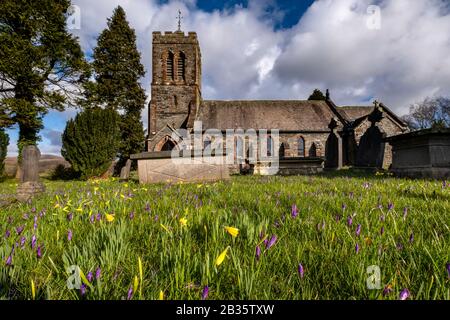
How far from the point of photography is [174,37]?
97.9 ft

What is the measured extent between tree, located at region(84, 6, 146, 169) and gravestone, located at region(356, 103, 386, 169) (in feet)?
79.8

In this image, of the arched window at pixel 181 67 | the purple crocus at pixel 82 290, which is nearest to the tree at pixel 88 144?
the arched window at pixel 181 67

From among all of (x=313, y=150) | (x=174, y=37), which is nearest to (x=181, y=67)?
(x=174, y=37)

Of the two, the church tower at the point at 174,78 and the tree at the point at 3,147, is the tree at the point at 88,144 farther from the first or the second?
the church tower at the point at 174,78

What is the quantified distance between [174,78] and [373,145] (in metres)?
23.8

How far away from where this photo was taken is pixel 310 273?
3.95ft

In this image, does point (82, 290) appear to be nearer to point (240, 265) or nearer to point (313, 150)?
point (240, 265)

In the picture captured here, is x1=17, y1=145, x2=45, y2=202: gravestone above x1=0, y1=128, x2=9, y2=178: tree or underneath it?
underneath

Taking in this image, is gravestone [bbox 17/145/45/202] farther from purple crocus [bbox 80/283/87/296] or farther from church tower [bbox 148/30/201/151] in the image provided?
church tower [bbox 148/30/201/151]

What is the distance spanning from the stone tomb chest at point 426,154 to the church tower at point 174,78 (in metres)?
23.7

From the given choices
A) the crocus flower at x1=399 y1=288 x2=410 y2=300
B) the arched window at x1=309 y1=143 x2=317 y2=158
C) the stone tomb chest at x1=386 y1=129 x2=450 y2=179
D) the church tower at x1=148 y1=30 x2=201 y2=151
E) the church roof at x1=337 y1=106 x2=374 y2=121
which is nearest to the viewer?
the crocus flower at x1=399 y1=288 x2=410 y2=300

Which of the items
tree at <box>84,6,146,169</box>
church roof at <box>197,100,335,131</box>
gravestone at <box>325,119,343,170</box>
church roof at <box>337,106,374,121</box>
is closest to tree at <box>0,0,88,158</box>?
tree at <box>84,6,146,169</box>

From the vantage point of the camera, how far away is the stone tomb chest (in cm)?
764

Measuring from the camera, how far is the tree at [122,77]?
96.7 feet
